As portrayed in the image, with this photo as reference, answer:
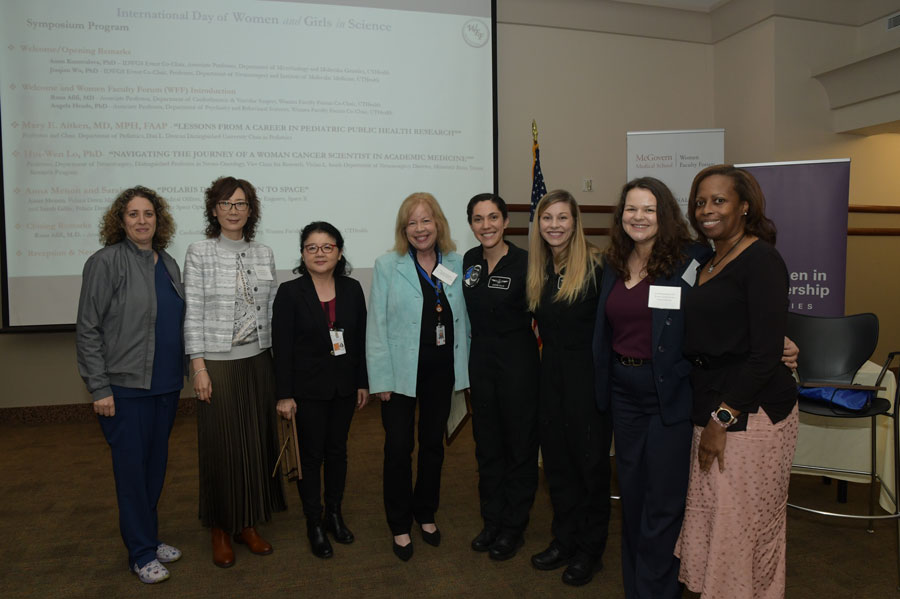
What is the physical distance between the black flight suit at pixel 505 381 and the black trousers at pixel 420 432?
139mm

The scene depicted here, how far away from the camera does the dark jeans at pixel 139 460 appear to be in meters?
2.38

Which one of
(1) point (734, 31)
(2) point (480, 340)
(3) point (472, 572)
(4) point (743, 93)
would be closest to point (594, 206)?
A: (4) point (743, 93)

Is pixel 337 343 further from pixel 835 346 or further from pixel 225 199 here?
pixel 835 346

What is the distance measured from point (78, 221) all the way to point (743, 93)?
6.08 m

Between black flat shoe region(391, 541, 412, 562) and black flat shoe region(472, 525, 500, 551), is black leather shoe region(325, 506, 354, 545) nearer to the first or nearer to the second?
black flat shoe region(391, 541, 412, 562)

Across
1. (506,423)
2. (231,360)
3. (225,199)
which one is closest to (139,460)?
(231,360)

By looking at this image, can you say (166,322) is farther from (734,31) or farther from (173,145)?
(734,31)

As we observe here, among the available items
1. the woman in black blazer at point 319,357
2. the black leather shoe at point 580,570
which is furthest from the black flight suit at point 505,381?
the woman in black blazer at point 319,357

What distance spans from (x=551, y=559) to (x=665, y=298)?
1.26 metres

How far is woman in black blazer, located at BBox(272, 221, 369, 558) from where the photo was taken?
250cm

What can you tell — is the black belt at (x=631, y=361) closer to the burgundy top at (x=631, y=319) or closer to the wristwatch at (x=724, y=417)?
the burgundy top at (x=631, y=319)

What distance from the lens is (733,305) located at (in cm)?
172

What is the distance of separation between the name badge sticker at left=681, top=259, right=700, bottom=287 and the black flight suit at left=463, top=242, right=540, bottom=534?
0.67 m

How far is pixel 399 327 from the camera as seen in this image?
8.20ft
